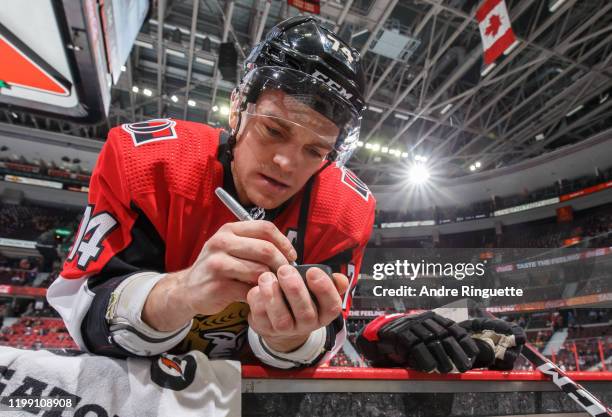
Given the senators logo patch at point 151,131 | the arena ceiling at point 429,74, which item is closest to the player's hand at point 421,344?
the senators logo patch at point 151,131

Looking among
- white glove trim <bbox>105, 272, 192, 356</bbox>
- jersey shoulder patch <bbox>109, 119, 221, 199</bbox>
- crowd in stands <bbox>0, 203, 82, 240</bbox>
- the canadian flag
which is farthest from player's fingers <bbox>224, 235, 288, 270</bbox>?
crowd in stands <bbox>0, 203, 82, 240</bbox>

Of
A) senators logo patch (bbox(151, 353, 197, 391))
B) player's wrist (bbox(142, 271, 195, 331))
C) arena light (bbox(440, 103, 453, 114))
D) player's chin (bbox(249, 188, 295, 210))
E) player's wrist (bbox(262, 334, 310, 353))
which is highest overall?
arena light (bbox(440, 103, 453, 114))

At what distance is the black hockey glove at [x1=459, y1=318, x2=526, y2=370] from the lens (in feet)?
4.21

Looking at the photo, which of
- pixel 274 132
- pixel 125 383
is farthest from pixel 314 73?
pixel 125 383

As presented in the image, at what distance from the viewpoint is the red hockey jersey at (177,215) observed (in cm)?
95

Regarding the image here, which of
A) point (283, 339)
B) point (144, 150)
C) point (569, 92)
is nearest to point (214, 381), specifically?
point (283, 339)

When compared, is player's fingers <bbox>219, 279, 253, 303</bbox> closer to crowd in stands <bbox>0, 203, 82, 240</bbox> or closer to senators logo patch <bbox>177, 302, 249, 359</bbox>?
senators logo patch <bbox>177, 302, 249, 359</bbox>

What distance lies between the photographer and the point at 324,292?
0.54 meters

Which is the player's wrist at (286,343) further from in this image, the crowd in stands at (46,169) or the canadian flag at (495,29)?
the crowd in stands at (46,169)

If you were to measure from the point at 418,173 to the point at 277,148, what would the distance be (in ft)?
40.6

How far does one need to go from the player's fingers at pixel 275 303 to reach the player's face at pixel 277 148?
0.53 meters

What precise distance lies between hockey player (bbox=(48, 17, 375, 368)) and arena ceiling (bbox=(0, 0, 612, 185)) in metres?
6.25

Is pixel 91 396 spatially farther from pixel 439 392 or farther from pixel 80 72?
pixel 80 72

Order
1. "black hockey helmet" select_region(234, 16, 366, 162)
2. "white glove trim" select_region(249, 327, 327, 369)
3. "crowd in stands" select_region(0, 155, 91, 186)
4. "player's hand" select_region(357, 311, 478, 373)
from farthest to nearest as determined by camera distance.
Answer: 1. "crowd in stands" select_region(0, 155, 91, 186)
2. "black hockey helmet" select_region(234, 16, 366, 162)
3. "player's hand" select_region(357, 311, 478, 373)
4. "white glove trim" select_region(249, 327, 327, 369)
